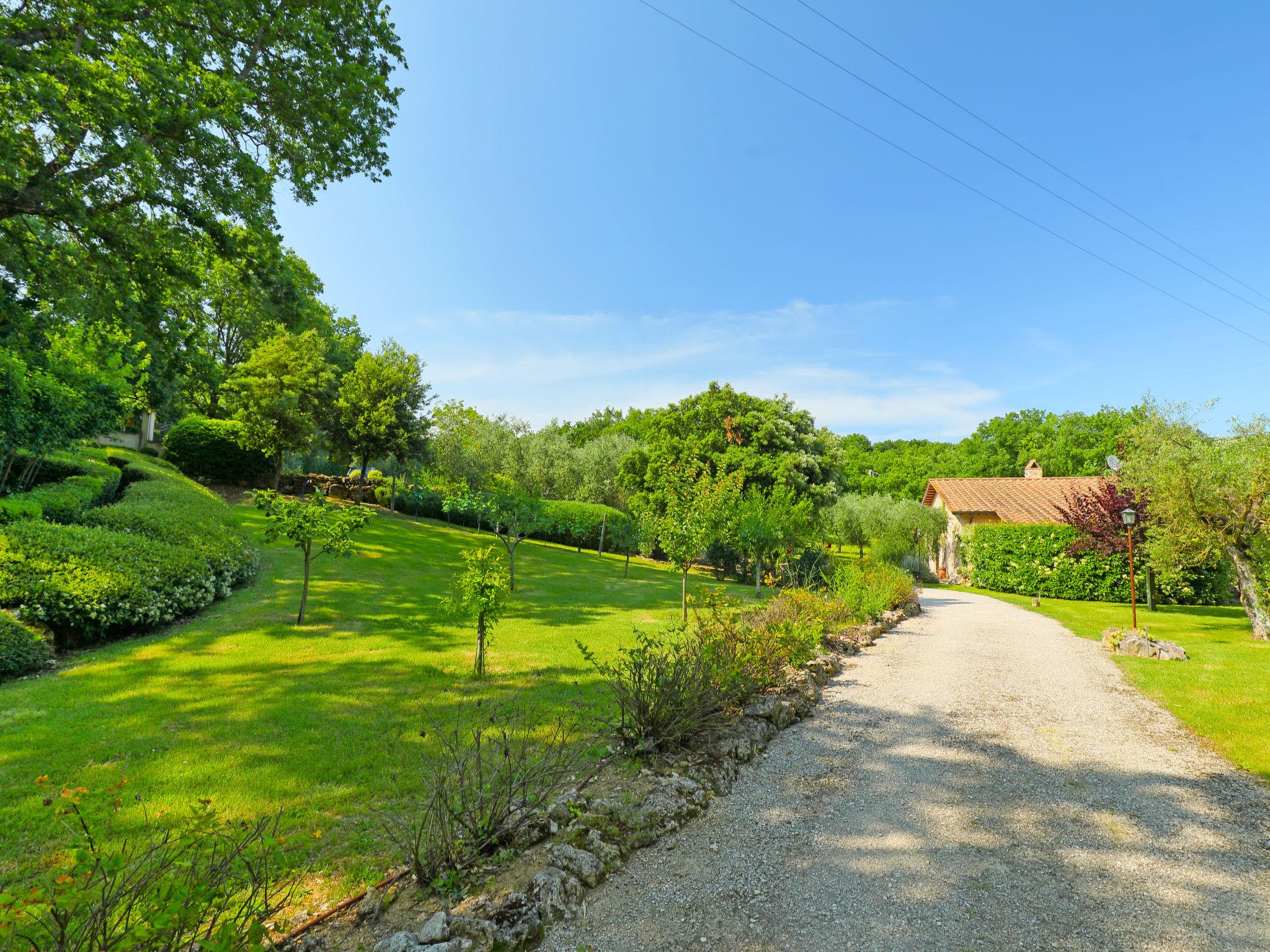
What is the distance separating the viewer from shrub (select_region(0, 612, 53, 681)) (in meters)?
6.23

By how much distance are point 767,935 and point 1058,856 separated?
2406 mm

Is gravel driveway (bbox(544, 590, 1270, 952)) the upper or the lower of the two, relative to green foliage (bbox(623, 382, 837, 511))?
lower

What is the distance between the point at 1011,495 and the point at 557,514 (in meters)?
26.0

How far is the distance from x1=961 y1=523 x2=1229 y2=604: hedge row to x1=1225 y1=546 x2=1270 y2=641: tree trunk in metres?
4.29

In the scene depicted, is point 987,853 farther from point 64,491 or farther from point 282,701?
point 64,491

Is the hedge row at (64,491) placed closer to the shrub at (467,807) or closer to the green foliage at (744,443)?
the shrub at (467,807)

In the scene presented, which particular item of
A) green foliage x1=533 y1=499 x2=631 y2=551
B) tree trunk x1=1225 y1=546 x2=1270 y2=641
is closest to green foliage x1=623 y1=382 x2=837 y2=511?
green foliage x1=533 y1=499 x2=631 y2=551

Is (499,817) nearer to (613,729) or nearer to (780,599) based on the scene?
(613,729)

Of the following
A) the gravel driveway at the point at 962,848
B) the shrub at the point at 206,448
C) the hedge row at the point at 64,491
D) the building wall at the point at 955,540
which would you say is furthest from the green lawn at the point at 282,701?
the building wall at the point at 955,540

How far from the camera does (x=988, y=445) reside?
5919cm

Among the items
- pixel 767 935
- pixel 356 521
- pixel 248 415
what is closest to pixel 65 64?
pixel 356 521

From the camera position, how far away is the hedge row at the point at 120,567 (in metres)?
7.11

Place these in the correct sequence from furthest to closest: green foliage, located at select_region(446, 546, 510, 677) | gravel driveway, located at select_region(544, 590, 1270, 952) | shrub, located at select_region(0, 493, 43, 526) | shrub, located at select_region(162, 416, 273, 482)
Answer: shrub, located at select_region(162, 416, 273, 482), shrub, located at select_region(0, 493, 43, 526), green foliage, located at select_region(446, 546, 510, 677), gravel driveway, located at select_region(544, 590, 1270, 952)

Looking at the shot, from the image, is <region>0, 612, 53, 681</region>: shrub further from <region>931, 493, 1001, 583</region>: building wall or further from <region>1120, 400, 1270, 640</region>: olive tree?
<region>931, 493, 1001, 583</region>: building wall
